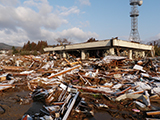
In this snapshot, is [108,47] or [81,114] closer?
[81,114]

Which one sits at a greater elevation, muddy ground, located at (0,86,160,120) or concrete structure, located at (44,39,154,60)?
concrete structure, located at (44,39,154,60)

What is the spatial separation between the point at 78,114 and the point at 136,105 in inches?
105

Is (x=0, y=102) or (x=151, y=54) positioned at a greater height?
(x=151, y=54)

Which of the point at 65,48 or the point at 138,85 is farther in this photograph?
the point at 65,48

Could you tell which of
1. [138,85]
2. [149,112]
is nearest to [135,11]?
[138,85]

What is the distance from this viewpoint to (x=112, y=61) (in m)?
10.0

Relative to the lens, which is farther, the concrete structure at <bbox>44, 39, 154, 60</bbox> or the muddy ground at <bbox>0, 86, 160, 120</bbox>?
the concrete structure at <bbox>44, 39, 154, 60</bbox>

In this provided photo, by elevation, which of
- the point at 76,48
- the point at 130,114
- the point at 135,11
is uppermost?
the point at 135,11

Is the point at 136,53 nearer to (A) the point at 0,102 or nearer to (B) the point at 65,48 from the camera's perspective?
(B) the point at 65,48

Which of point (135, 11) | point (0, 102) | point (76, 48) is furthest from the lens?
point (135, 11)

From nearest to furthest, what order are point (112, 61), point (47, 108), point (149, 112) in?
1. point (149, 112)
2. point (47, 108)
3. point (112, 61)

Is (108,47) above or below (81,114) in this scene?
above

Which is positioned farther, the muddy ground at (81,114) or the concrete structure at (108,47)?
the concrete structure at (108,47)

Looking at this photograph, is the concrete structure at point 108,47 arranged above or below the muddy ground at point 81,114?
above
